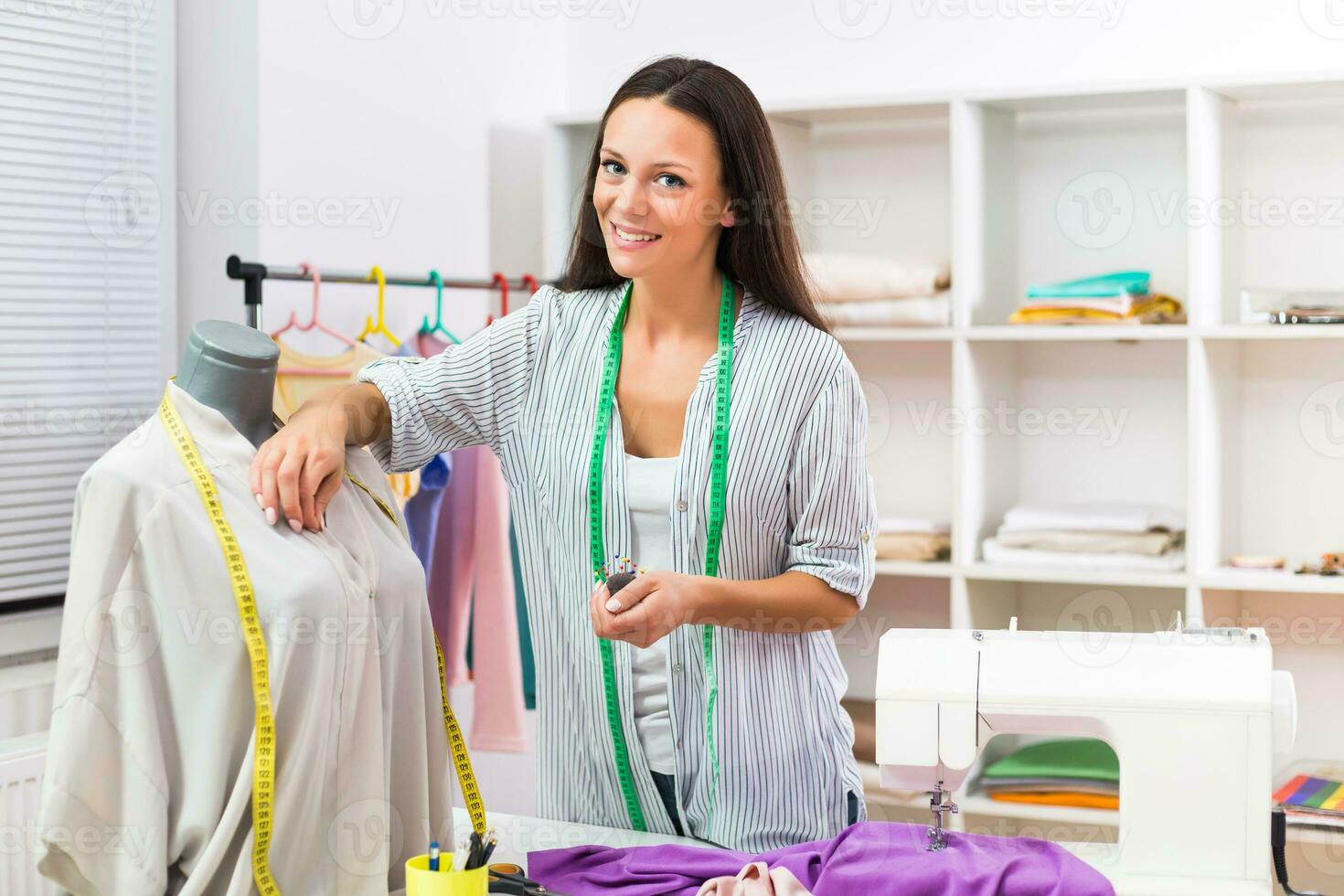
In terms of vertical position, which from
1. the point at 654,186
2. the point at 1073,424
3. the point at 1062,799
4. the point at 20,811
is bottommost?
the point at 1062,799

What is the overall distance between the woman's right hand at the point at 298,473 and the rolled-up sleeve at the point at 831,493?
1.98ft

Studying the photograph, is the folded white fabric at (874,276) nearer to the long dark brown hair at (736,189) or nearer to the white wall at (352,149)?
Answer: the white wall at (352,149)

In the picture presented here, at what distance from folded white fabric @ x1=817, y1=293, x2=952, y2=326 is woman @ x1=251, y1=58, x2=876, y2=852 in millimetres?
1300

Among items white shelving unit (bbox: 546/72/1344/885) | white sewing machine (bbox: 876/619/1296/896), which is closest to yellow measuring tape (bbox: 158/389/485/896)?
white sewing machine (bbox: 876/619/1296/896)

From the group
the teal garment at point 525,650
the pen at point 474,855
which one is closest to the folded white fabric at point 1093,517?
the teal garment at point 525,650

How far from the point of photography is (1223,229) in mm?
3002

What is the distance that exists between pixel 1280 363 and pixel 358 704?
2493 mm

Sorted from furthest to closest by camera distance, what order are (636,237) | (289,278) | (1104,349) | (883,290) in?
(1104,349) < (883,290) < (289,278) < (636,237)

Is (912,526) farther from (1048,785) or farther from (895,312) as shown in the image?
(1048,785)

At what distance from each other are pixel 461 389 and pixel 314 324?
0.99 metres

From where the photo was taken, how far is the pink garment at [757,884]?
1.34 meters

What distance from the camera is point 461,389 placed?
1.74m

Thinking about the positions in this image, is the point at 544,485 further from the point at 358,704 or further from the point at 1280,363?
the point at 1280,363

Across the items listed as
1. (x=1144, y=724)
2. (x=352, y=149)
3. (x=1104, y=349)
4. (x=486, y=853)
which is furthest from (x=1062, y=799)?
(x=352, y=149)
